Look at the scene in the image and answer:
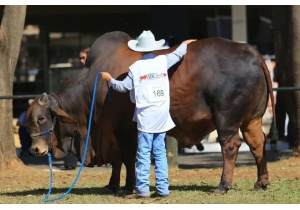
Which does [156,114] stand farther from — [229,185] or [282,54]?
[282,54]

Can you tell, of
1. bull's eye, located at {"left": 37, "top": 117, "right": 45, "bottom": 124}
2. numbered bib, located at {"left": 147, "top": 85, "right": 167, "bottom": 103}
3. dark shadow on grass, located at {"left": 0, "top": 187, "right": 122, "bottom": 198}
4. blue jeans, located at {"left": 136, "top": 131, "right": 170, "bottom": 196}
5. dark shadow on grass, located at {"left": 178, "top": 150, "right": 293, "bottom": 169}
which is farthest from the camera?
dark shadow on grass, located at {"left": 178, "top": 150, "right": 293, "bottom": 169}

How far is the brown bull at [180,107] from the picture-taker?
10906 millimetres

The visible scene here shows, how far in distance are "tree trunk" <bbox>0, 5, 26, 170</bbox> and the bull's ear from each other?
3602 millimetres

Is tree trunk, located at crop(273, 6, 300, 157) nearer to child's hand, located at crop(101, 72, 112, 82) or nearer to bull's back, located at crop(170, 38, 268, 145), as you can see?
bull's back, located at crop(170, 38, 268, 145)

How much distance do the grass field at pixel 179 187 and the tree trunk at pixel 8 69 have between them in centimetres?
35

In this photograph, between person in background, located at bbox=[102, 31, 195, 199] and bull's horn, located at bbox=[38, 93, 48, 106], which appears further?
bull's horn, located at bbox=[38, 93, 48, 106]

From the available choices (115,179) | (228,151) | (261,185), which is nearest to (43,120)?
(115,179)

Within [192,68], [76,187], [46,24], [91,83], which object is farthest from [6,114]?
[46,24]

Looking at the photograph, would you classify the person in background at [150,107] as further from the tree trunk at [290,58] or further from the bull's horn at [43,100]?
the tree trunk at [290,58]

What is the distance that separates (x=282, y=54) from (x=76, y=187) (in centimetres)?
549

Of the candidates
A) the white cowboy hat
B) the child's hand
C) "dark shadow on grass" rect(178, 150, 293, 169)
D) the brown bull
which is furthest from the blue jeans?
"dark shadow on grass" rect(178, 150, 293, 169)

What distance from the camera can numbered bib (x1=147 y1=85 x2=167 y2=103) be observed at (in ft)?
33.9

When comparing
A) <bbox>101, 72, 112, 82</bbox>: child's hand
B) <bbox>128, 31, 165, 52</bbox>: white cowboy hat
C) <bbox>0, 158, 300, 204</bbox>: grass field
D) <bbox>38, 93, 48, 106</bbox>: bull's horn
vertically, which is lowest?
<bbox>0, 158, 300, 204</bbox>: grass field

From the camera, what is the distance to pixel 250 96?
10938 mm
